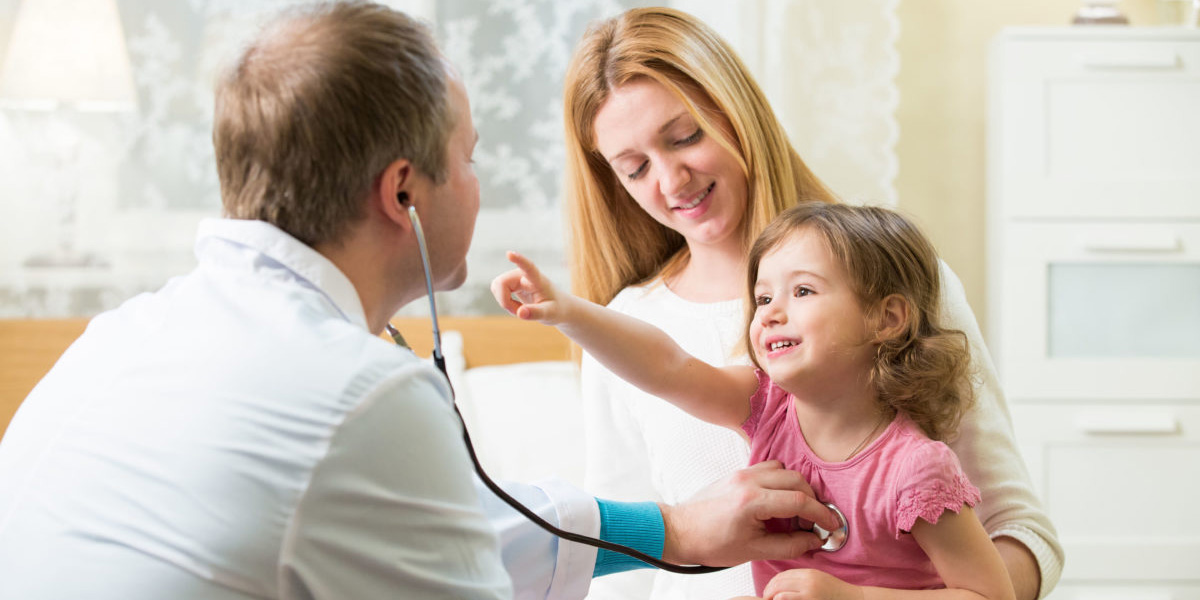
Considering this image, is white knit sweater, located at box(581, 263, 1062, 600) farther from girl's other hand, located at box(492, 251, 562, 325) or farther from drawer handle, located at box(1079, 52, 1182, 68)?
drawer handle, located at box(1079, 52, 1182, 68)

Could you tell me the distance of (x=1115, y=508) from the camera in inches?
107

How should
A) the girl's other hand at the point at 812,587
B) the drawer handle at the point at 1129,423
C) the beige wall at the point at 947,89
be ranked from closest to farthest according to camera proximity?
1. the girl's other hand at the point at 812,587
2. the drawer handle at the point at 1129,423
3. the beige wall at the point at 947,89

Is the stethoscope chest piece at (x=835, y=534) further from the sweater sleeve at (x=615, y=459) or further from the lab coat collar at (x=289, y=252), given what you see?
the lab coat collar at (x=289, y=252)

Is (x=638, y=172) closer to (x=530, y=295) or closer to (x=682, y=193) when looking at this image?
(x=682, y=193)

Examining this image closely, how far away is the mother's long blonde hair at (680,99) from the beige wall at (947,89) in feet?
5.81

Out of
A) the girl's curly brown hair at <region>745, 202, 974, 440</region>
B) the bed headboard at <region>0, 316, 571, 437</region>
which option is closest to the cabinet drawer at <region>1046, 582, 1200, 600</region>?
the bed headboard at <region>0, 316, 571, 437</region>

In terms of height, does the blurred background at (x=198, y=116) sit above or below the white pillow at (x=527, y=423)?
above

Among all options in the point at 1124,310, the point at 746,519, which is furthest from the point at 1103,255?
the point at 746,519

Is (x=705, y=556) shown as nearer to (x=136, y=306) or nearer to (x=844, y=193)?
(x=136, y=306)

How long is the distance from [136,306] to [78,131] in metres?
2.08

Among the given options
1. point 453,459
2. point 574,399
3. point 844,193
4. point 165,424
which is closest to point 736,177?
point 453,459

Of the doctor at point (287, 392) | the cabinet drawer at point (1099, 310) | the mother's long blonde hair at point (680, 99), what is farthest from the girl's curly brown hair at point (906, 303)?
the cabinet drawer at point (1099, 310)

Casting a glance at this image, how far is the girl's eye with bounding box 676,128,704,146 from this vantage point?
1347 mm

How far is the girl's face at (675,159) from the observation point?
52.7 inches
